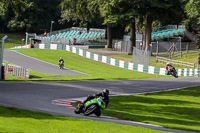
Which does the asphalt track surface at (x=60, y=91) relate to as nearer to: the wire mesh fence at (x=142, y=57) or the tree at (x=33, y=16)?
the wire mesh fence at (x=142, y=57)

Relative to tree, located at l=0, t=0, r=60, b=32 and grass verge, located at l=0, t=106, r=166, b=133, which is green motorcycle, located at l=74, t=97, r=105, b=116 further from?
tree, located at l=0, t=0, r=60, b=32

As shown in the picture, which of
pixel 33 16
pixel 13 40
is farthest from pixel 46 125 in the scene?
pixel 33 16

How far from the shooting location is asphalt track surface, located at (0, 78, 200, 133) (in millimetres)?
15873

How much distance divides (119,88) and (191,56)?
2587 centimetres

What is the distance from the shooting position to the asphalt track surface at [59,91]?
52.1 ft

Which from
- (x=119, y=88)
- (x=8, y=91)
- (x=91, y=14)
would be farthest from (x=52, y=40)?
(x=8, y=91)

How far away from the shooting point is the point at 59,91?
72.6 feet

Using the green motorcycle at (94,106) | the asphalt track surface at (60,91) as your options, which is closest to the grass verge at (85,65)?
the asphalt track surface at (60,91)

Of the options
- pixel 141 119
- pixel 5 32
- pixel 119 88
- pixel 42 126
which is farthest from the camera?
pixel 5 32

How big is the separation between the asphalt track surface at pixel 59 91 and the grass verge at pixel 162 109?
1358mm

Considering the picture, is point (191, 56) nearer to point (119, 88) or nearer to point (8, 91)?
point (119, 88)

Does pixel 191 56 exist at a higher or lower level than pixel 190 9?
lower

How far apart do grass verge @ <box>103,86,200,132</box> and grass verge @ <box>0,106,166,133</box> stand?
3565mm

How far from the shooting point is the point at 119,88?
85.3 feet
